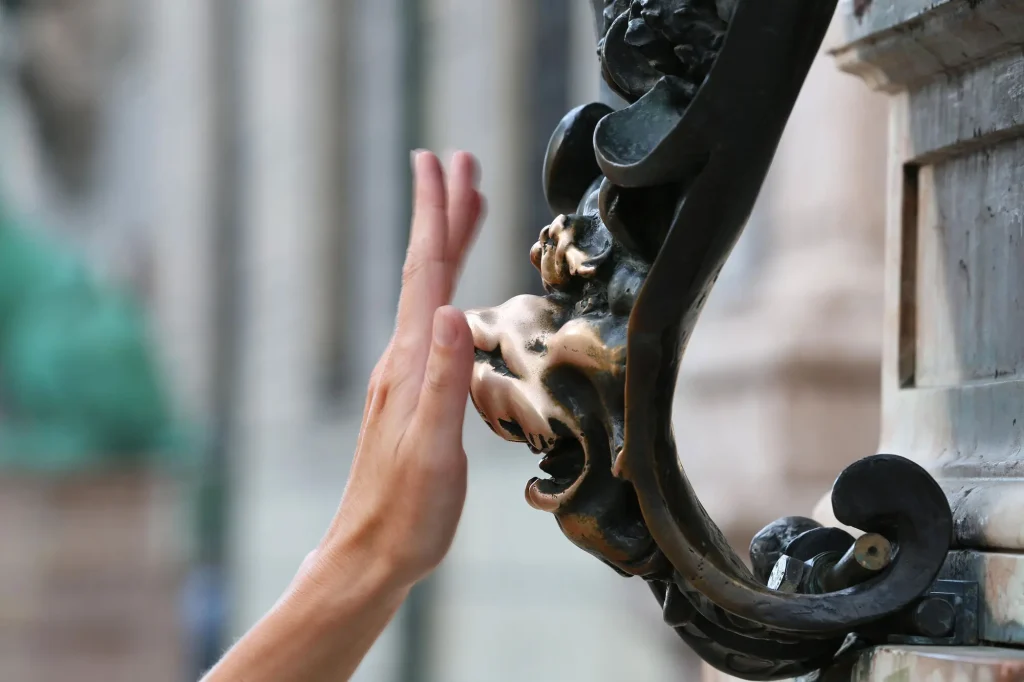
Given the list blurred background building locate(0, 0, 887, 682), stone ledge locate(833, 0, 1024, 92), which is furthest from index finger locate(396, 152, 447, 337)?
blurred background building locate(0, 0, 887, 682)

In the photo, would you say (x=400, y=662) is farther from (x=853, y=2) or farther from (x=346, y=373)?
(x=853, y=2)

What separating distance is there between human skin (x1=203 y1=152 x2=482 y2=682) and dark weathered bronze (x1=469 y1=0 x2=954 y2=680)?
0.05 meters

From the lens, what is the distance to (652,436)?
21.9 inches

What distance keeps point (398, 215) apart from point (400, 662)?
1929mm

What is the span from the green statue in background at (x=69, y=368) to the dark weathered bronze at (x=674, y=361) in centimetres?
490

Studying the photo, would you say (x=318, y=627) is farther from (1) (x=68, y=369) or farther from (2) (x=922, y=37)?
(1) (x=68, y=369)

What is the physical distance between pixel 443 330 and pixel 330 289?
653 cm

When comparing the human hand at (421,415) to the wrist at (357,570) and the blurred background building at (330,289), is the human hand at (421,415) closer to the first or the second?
the wrist at (357,570)

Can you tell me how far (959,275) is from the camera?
2.14 ft

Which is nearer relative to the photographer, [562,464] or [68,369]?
[562,464]

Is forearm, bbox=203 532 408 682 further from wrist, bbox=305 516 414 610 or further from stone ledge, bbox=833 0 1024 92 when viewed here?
stone ledge, bbox=833 0 1024 92

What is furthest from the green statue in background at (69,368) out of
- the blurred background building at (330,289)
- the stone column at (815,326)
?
the stone column at (815,326)

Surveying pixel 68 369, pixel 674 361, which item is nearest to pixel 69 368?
pixel 68 369

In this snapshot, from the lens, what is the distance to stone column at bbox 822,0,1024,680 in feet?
1.90
